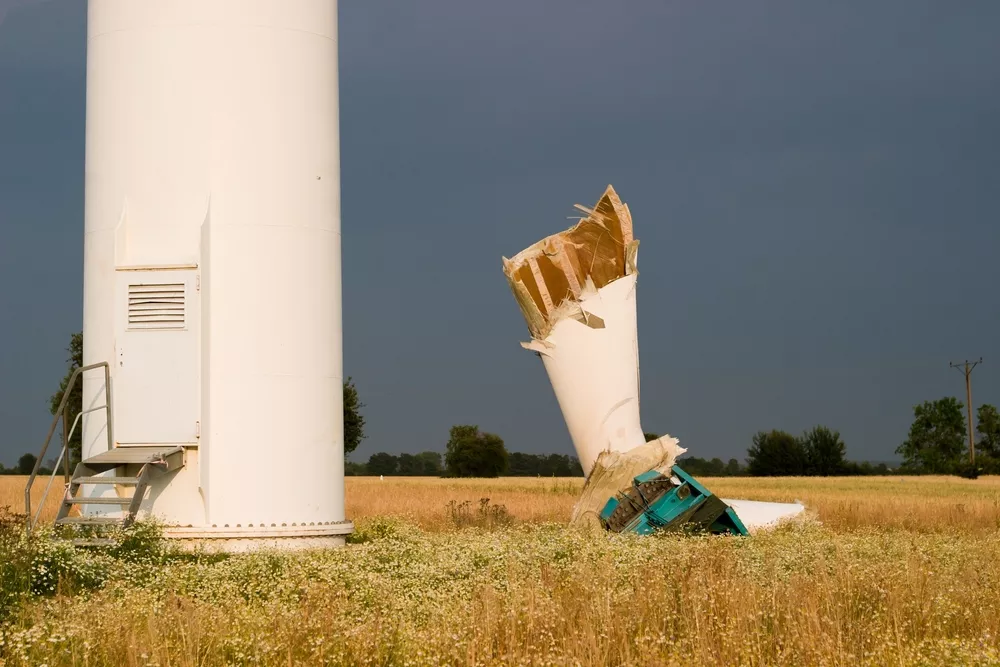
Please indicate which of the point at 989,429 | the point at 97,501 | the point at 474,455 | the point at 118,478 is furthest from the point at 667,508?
the point at 989,429

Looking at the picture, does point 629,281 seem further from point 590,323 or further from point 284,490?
point 284,490

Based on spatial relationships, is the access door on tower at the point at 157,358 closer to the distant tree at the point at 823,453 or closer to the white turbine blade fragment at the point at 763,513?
the white turbine blade fragment at the point at 763,513

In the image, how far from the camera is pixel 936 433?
134500 millimetres

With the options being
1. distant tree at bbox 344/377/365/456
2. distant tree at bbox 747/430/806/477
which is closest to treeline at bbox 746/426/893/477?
distant tree at bbox 747/430/806/477

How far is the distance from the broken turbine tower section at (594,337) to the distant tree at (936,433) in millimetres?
118953

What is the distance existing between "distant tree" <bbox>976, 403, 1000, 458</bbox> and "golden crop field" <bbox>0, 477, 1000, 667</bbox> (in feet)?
392

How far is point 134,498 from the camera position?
16.0m

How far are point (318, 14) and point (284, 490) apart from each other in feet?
22.9

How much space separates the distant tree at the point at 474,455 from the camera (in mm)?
102500

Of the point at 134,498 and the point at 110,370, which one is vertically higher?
the point at 110,370

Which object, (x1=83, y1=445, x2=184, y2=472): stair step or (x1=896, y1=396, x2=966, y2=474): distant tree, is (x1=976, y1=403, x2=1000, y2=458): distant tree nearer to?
(x1=896, y1=396, x2=966, y2=474): distant tree

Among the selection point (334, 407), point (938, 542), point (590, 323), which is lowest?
point (938, 542)

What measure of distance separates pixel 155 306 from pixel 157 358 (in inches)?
29.6

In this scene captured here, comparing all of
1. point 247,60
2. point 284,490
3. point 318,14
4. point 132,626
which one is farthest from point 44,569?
point 318,14
